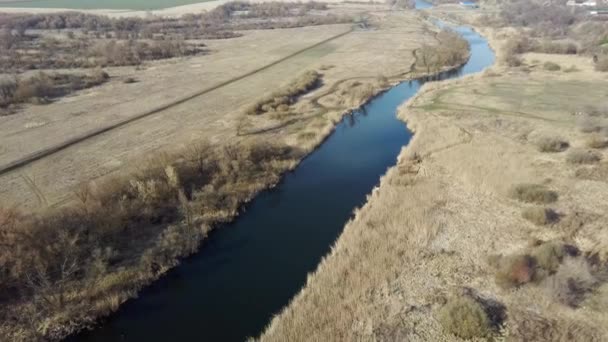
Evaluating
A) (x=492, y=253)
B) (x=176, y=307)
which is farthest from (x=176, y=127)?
(x=492, y=253)

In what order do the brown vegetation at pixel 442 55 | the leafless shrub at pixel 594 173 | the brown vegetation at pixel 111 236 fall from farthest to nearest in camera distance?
the brown vegetation at pixel 442 55 < the leafless shrub at pixel 594 173 < the brown vegetation at pixel 111 236

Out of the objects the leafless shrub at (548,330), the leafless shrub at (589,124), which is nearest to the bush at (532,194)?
the leafless shrub at (548,330)

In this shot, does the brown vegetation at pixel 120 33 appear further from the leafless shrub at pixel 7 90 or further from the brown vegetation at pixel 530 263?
the brown vegetation at pixel 530 263

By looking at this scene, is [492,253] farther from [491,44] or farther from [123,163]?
[491,44]

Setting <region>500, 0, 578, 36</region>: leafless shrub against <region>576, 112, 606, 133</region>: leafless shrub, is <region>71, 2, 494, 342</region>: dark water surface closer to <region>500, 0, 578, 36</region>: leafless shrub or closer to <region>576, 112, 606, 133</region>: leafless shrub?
<region>576, 112, 606, 133</region>: leafless shrub

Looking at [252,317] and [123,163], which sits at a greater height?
[123,163]

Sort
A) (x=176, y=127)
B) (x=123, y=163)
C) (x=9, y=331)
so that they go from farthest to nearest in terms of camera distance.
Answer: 1. (x=176, y=127)
2. (x=123, y=163)
3. (x=9, y=331)

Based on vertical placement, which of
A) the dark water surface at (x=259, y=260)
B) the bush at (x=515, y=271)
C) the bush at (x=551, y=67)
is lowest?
the dark water surface at (x=259, y=260)
